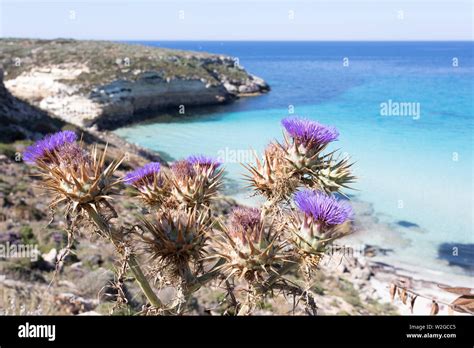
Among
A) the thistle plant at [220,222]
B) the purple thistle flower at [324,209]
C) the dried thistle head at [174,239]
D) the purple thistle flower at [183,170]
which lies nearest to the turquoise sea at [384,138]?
the purple thistle flower at [183,170]

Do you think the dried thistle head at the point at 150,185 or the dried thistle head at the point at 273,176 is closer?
the dried thistle head at the point at 273,176

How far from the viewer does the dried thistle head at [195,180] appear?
11.3ft

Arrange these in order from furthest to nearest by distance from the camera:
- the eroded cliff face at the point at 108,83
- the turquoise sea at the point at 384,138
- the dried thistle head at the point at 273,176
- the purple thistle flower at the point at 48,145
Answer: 1. the eroded cliff face at the point at 108,83
2. the turquoise sea at the point at 384,138
3. the dried thistle head at the point at 273,176
4. the purple thistle flower at the point at 48,145

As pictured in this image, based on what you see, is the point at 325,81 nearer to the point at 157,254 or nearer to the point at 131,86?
the point at 131,86

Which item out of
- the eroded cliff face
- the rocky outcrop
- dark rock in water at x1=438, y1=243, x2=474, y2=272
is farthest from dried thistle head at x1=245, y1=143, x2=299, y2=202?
the eroded cliff face

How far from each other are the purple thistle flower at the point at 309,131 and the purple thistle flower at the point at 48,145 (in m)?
1.61

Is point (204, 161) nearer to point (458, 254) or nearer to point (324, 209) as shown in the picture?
point (324, 209)

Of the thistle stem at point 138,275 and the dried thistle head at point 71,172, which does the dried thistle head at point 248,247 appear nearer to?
the thistle stem at point 138,275

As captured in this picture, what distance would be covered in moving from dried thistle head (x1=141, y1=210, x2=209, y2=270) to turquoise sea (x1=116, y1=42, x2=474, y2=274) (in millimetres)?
7177

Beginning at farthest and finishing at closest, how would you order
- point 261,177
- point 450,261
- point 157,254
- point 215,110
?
point 215,110 → point 450,261 → point 261,177 → point 157,254

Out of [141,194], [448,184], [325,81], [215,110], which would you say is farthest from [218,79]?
[141,194]

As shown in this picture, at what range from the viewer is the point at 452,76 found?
4264 inches

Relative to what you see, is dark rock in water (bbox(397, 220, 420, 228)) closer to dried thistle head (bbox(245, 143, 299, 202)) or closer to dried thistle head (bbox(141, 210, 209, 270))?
dried thistle head (bbox(245, 143, 299, 202))
